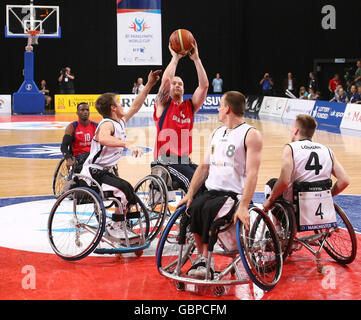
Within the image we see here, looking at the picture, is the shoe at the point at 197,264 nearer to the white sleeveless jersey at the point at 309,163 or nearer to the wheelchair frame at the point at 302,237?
the wheelchair frame at the point at 302,237

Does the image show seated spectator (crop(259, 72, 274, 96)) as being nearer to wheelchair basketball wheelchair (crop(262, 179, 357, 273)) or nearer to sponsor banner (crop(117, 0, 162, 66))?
sponsor banner (crop(117, 0, 162, 66))

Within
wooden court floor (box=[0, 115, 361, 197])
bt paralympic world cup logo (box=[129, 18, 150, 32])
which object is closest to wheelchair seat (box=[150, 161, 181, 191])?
wooden court floor (box=[0, 115, 361, 197])

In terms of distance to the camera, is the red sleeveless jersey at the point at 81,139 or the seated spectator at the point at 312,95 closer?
the red sleeveless jersey at the point at 81,139

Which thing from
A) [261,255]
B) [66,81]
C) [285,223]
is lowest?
[261,255]

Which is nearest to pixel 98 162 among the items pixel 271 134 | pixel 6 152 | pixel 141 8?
pixel 6 152

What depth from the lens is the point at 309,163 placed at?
4.87m

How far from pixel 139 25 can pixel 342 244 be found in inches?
846

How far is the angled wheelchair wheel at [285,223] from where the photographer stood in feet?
15.7

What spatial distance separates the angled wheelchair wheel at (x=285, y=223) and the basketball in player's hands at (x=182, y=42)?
1.69 meters

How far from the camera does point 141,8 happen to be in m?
25.9

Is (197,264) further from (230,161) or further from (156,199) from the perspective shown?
(156,199)

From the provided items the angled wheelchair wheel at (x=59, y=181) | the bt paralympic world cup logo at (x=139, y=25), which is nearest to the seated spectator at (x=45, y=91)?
the bt paralympic world cup logo at (x=139, y=25)

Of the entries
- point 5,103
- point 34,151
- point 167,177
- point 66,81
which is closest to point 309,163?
point 167,177

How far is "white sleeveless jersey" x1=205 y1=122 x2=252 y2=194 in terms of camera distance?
175 inches
